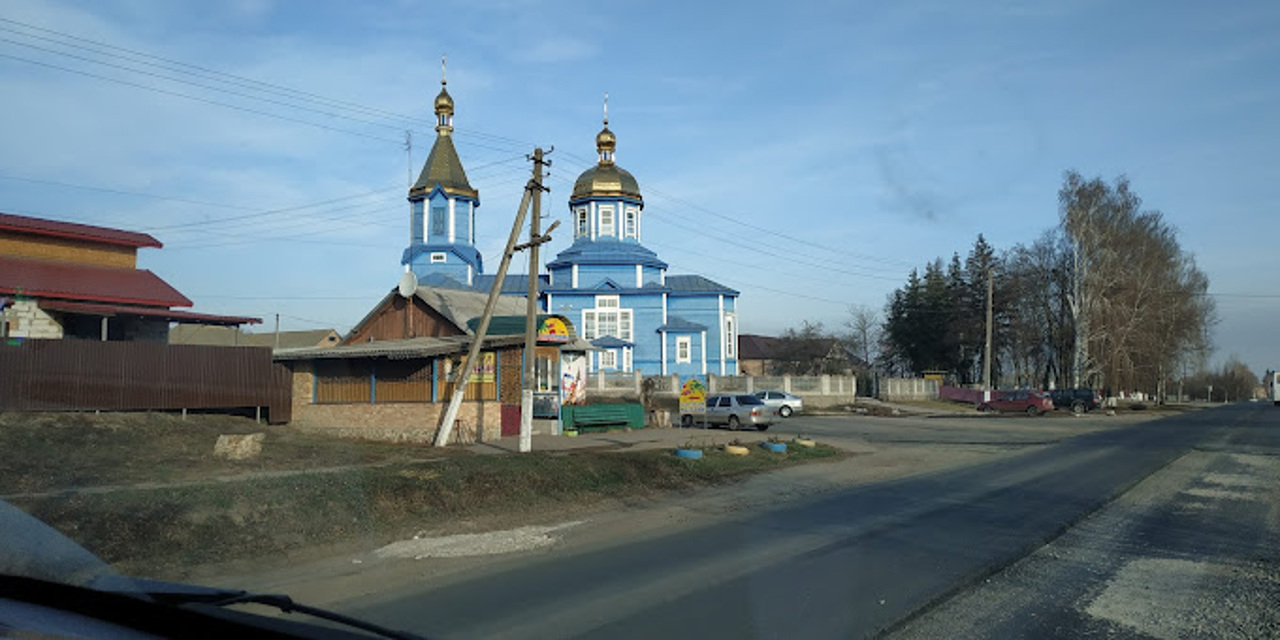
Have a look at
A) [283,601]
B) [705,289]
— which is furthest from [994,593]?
[705,289]

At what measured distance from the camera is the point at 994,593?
26.1 ft

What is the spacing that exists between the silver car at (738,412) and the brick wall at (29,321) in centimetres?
2428

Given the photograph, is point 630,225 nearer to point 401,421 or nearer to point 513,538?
point 401,421

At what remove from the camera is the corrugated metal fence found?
74.5 feet

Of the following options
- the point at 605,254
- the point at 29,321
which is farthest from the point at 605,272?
the point at 29,321

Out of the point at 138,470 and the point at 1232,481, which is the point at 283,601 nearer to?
the point at 138,470

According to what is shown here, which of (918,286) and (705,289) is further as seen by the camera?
(918,286)

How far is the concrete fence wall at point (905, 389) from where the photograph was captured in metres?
66.2

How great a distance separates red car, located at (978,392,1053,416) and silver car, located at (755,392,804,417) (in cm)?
1426

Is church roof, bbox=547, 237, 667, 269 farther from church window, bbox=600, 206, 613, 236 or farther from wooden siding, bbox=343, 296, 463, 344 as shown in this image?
wooden siding, bbox=343, 296, 463, 344

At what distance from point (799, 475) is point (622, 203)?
4516 centimetres

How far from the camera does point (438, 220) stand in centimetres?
6219

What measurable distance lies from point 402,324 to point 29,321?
1289 centimetres

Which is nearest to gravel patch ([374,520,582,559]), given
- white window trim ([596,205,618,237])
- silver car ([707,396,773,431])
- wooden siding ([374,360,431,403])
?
wooden siding ([374,360,431,403])
